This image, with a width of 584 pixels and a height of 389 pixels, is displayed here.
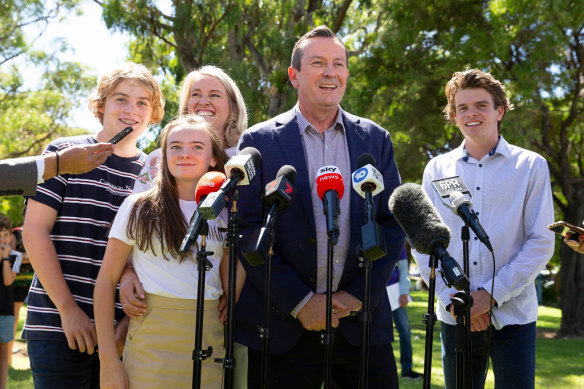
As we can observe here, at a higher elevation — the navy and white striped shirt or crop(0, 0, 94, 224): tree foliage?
crop(0, 0, 94, 224): tree foliage

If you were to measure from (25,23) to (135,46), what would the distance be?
11284mm

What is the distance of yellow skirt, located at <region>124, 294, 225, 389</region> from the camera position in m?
3.19

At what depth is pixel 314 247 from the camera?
11.1 ft

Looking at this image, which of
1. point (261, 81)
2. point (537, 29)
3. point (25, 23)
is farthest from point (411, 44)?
point (25, 23)

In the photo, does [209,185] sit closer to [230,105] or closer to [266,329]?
[266,329]

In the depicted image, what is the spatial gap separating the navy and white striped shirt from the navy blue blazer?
901mm

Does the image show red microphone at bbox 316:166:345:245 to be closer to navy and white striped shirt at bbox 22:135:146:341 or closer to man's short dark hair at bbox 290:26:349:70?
man's short dark hair at bbox 290:26:349:70

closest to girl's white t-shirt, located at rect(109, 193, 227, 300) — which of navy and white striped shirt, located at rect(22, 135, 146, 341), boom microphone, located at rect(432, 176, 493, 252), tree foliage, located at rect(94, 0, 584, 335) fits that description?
navy and white striped shirt, located at rect(22, 135, 146, 341)

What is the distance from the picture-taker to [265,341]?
279 cm

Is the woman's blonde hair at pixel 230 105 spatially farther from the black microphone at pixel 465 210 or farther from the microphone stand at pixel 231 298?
the black microphone at pixel 465 210

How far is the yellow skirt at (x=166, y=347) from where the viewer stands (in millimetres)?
3189

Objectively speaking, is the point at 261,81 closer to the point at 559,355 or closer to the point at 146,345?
the point at 559,355

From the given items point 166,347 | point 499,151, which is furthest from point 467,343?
point 499,151

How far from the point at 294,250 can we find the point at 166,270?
0.73 metres
